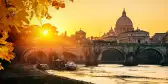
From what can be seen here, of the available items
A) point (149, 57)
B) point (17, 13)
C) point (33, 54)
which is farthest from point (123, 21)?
point (17, 13)

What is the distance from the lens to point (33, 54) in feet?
325

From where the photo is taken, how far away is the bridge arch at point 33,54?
87.1 meters

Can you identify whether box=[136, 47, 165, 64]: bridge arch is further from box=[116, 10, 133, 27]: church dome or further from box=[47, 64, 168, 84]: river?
box=[116, 10, 133, 27]: church dome

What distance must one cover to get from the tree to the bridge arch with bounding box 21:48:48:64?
82866 mm

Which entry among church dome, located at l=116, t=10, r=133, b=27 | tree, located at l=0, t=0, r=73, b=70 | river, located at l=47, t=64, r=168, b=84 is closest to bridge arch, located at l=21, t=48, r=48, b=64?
river, located at l=47, t=64, r=168, b=84

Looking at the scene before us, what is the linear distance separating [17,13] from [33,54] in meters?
96.0

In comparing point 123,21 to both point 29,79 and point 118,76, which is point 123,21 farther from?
point 29,79

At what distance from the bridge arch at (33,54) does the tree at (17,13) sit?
272 ft

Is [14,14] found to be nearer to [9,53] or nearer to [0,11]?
[0,11]

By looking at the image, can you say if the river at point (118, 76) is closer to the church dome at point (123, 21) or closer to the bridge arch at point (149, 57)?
the bridge arch at point (149, 57)

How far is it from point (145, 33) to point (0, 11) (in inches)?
4487

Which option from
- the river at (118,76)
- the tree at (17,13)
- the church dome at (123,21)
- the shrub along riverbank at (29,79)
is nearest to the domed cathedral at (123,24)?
the church dome at (123,21)

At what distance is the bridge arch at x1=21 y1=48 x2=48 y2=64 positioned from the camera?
286ft

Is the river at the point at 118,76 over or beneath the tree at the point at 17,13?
beneath
